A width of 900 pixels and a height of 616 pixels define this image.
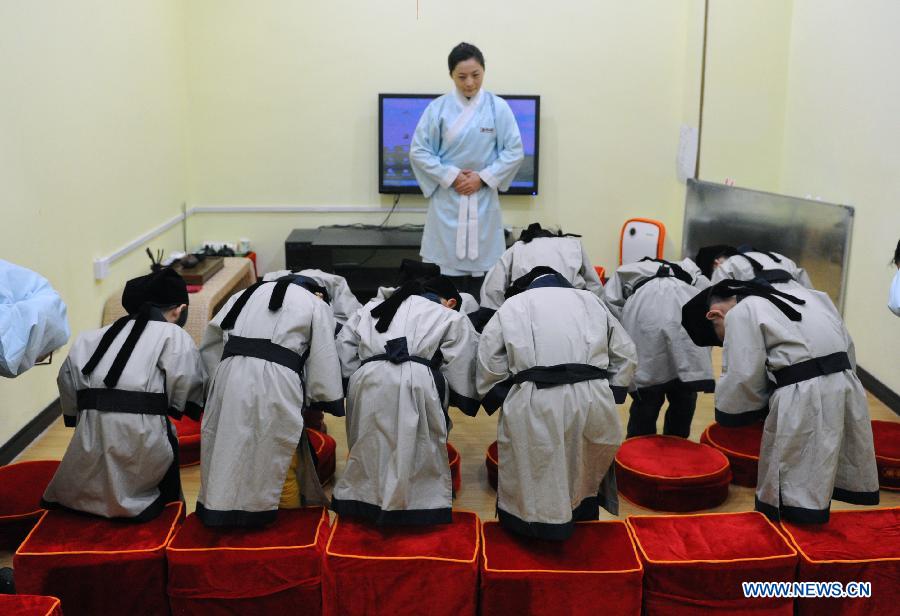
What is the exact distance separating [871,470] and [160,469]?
2188mm

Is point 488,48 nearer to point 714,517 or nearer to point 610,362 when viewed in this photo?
point 610,362

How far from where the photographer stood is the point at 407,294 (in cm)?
304

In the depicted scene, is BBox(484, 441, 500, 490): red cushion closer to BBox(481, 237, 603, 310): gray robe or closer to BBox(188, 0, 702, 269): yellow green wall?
BBox(481, 237, 603, 310): gray robe

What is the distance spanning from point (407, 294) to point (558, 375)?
0.58m

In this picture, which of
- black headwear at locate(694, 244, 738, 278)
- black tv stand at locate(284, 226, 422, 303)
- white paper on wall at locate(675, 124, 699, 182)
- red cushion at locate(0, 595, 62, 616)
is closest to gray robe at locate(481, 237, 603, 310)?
black headwear at locate(694, 244, 738, 278)

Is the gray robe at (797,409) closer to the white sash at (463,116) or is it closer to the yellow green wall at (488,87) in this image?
the yellow green wall at (488,87)

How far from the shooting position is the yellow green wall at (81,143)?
148 inches

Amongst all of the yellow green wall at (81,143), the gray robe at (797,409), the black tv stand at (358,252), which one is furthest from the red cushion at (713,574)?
the black tv stand at (358,252)

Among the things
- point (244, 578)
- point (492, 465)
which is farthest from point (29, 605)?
point (492, 465)

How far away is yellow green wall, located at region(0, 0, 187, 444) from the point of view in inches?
148

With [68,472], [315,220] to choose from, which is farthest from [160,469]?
[315,220]

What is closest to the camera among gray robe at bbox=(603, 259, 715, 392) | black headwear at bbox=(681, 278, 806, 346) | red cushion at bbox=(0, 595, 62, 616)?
red cushion at bbox=(0, 595, 62, 616)

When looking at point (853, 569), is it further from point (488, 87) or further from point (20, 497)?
point (488, 87)

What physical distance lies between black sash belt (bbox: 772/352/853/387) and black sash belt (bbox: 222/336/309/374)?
1471 millimetres
